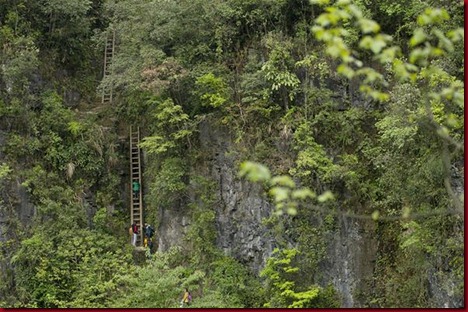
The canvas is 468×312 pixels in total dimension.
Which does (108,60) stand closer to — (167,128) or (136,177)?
(136,177)

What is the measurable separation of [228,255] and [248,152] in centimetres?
284

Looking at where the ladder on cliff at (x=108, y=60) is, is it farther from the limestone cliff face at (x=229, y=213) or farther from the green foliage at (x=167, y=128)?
the limestone cliff face at (x=229, y=213)

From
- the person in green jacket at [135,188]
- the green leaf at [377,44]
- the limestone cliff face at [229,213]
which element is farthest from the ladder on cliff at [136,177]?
the green leaf at [377,44]

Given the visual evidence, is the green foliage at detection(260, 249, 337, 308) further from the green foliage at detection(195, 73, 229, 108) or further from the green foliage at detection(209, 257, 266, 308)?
the green foliage at detection(195, 73, 229, 108)

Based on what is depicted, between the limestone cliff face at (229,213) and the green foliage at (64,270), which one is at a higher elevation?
the limestone cliff face at (229,213)

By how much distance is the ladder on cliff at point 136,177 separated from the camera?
59.0ft

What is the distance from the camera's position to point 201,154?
54.1 feet

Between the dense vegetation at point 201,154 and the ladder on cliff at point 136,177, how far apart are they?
0.38m

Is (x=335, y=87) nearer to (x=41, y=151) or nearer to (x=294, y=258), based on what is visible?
(x=294, y=258)

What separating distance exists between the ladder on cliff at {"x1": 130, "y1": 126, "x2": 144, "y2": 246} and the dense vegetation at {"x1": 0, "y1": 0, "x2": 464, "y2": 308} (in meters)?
0.38

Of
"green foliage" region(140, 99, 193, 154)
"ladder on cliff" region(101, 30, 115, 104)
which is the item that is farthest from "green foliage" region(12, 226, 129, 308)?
"ladder on cliff" region(101, 30, 115, 104)

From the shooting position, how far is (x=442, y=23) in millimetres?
11391

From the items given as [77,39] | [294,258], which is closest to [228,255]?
[294,258]

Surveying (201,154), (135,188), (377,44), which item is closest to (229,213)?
(201,154)
